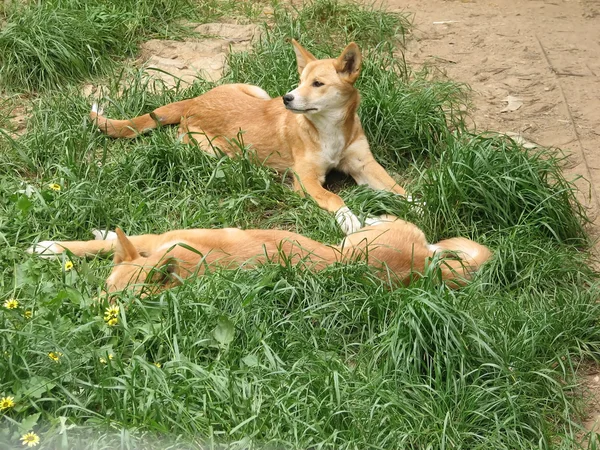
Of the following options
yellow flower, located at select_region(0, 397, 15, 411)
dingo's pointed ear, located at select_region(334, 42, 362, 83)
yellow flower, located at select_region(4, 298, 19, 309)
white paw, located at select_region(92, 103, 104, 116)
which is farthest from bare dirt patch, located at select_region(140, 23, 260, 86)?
yellow flower, located at select_region(0, 397, 15, 411)

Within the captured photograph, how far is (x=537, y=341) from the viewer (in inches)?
186

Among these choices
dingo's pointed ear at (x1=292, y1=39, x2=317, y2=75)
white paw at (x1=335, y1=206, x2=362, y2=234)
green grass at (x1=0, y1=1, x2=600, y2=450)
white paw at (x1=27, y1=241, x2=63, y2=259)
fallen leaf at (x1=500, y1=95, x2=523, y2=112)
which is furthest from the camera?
fallen leaf at (x1=500, y1=95, x2=523, y2=112)

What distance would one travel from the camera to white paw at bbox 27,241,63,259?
18.0 ft

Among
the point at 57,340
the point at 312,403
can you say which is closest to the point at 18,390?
the point at 57,340

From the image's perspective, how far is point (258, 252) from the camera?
205 inches

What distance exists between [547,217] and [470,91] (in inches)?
80.2

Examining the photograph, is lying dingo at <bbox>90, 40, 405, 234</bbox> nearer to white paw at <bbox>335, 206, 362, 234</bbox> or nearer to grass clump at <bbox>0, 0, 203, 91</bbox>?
white paw at <bbox>335, 206, 362, 234</bbox>

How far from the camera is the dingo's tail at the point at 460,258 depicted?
5.24m

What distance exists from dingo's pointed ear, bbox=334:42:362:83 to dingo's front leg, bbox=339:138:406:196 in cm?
48

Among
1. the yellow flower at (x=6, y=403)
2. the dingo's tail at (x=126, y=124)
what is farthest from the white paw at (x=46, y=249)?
the yellow flower at (x=6, y=403)

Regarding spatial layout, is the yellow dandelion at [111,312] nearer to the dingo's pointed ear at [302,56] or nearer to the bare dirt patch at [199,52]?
the dingo's pointed ear at [302,56]

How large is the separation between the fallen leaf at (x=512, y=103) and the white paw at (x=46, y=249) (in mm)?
3737

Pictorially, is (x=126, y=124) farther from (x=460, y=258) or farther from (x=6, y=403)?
(x=6, y=403)

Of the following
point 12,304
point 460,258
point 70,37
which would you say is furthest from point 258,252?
point 70,37
